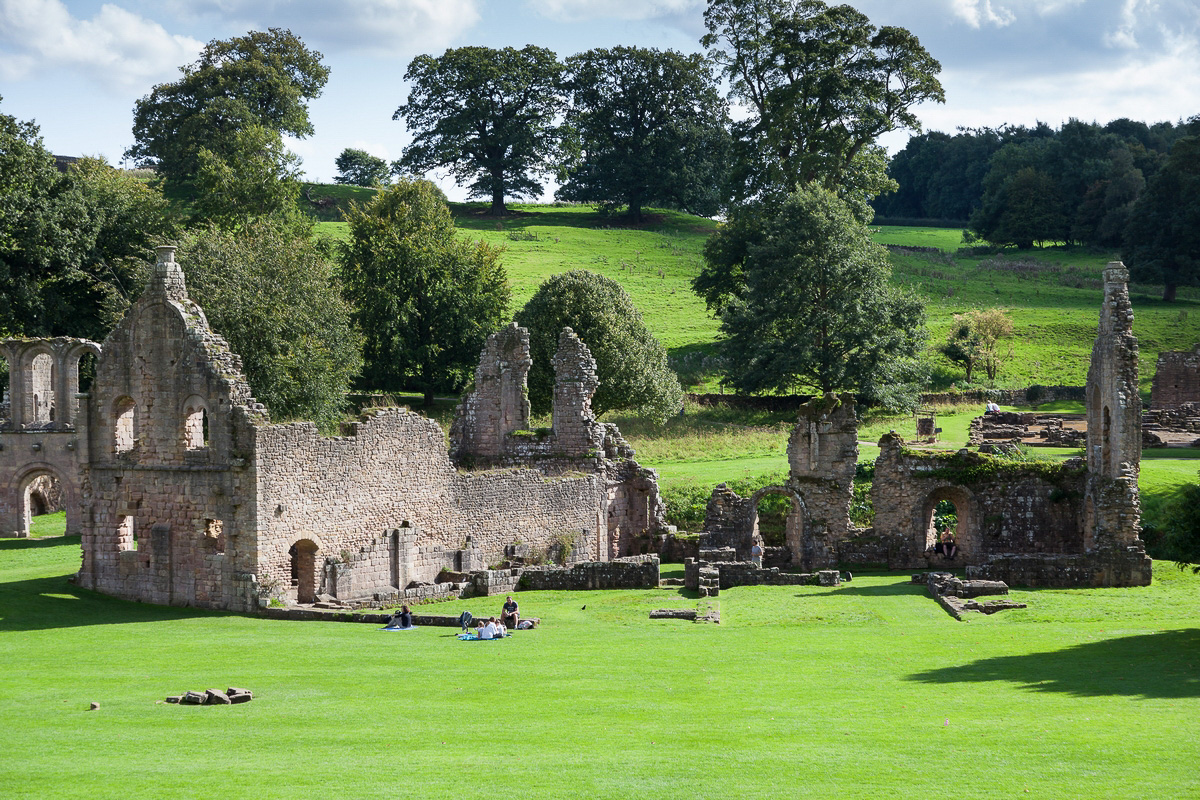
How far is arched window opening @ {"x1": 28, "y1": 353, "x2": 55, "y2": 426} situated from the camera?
4481 cm

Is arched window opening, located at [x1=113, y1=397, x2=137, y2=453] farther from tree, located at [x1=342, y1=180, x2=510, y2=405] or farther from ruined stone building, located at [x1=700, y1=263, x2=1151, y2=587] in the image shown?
tree, located at [x1=342, y1=180, x2=510, y2=405]

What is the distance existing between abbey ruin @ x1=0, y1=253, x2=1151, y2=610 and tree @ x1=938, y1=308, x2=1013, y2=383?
2975cm

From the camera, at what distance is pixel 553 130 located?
95.8 meters

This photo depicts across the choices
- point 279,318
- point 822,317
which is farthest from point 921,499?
point 279,318

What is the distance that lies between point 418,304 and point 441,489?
2707cm

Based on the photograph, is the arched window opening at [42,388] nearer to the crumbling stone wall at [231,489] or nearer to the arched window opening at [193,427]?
the crumbling stone wall at [231,489]

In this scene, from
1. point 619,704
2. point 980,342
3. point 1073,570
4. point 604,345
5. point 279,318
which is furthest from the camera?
point 980,342

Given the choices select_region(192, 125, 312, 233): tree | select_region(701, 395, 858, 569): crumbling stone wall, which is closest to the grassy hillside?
select_region(192, 125, 312, 233): tree

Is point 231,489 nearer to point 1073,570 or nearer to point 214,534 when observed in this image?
point 214,534

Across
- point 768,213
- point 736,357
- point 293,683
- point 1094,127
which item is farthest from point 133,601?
point 1094,127

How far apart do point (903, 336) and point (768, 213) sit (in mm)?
11917

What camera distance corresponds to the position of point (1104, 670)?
20781 mm

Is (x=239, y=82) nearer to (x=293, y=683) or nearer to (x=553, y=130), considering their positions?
(x=553, y=130)

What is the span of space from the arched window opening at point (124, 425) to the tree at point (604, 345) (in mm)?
24540
